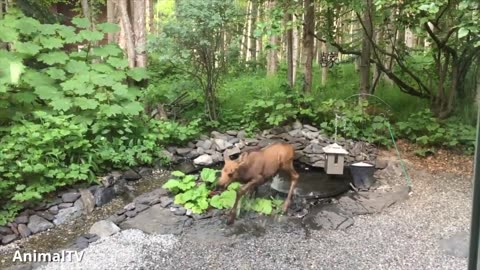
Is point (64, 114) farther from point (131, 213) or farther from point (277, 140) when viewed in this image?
point (277, 140)

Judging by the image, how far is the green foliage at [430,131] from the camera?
4199 mm

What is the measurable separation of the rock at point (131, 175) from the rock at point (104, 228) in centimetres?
93

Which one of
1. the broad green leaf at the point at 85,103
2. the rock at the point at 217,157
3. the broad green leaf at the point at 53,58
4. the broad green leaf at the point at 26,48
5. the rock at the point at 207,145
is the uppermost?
the broad green leaf at the point at 26,48

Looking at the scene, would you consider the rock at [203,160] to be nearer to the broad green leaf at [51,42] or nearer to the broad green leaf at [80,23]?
the broad green leaf at [51,42]

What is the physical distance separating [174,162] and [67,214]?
4.37 ft

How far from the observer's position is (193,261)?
2.45 m

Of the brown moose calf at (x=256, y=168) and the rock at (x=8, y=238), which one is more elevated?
the brown moose calf at (x=256, y=168)

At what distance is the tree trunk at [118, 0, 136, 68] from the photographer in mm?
4602

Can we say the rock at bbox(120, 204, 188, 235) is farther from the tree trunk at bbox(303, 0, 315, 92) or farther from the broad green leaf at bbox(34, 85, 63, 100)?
the tree trunk at bbox(303, 0, 315, 92)

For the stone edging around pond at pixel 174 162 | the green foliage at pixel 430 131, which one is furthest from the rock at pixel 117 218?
the green foliage at pixel 430 131

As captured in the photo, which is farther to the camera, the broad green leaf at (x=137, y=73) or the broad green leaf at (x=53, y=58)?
the broad green leaf at (x=137, y=73)

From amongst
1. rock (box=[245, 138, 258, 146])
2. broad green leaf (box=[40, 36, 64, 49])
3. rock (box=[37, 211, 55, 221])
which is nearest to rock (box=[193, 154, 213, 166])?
rock (box=[245, 138, 258, 146])

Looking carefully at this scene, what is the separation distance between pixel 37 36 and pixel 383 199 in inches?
143

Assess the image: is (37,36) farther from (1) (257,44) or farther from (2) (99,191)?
(1) (257,44)
